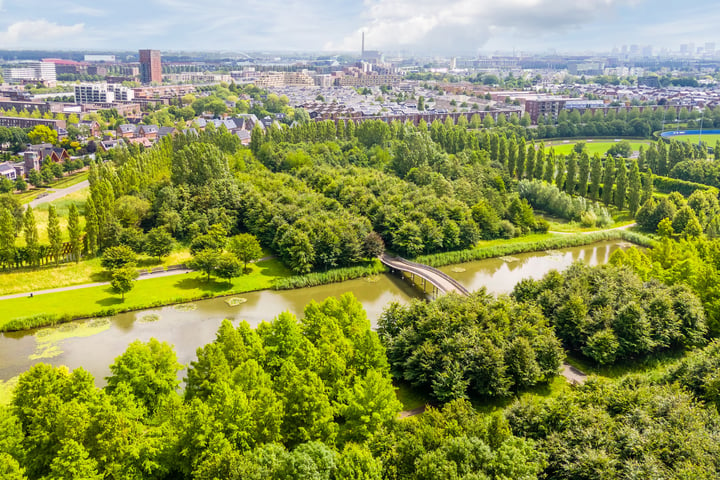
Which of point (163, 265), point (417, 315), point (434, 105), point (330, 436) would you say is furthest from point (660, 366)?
point (434, 105)

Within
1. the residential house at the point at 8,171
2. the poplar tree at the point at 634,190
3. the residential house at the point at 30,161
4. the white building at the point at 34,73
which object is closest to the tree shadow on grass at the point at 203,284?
the residential house at the point at 8,171

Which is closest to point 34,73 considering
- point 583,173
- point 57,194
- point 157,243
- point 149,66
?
point 149,66

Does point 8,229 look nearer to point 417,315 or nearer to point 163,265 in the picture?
point 163,265

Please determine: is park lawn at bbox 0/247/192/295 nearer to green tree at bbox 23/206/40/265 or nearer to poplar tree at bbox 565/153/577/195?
green tree at bbox 23/206/40/265

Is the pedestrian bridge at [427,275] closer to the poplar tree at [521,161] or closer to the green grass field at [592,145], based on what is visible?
the poplar tree at [521,161]

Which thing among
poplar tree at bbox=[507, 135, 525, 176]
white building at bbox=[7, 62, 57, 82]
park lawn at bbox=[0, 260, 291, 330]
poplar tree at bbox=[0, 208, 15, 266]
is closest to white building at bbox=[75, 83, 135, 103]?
white building at bbox=[7, 62, 57, 82]
